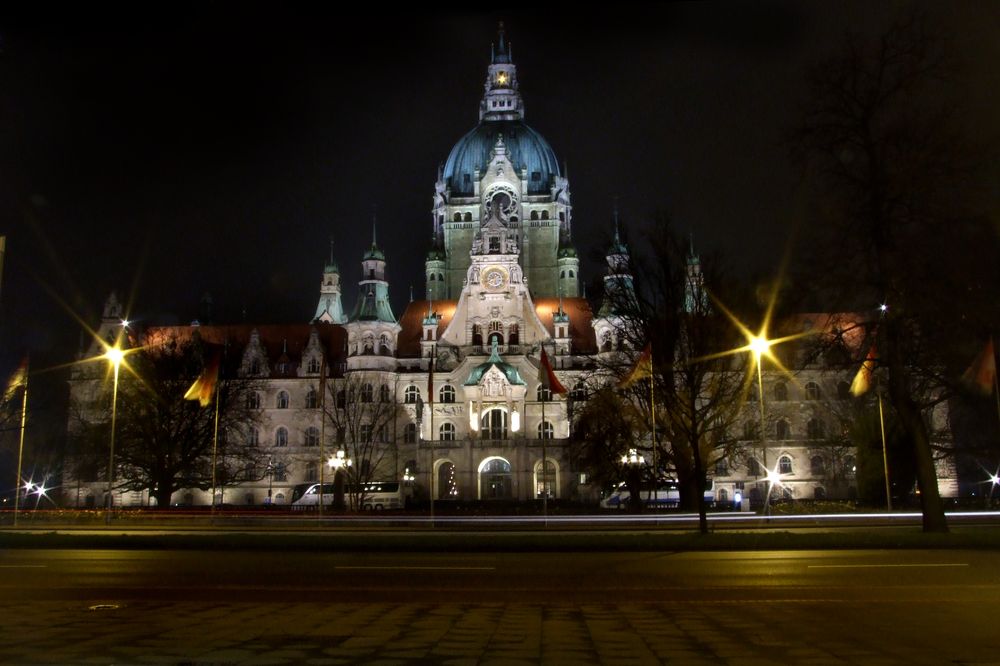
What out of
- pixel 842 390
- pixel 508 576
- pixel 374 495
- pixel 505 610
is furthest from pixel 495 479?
pixel 505 610

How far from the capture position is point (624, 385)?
46.9 meters

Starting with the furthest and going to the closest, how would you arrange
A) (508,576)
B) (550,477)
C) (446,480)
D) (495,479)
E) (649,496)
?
(446,480) → (550,477) → (495,479) → (649,496) → (508,576)

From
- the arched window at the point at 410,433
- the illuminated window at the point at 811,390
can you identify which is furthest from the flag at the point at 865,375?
the arched window at the point at 410,433

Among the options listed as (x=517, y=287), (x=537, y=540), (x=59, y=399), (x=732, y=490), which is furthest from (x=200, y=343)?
(x=537, y=540)

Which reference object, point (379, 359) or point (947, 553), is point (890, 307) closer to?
point (947, 553)

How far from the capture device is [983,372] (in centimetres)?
3566

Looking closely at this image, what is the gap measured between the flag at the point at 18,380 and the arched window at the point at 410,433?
3712 cm

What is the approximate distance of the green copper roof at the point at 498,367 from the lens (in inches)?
3445

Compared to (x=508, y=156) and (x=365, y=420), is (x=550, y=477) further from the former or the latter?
(x=508, y=156)

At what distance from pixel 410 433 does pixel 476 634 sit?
271 ft

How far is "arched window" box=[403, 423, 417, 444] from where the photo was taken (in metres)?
92.2

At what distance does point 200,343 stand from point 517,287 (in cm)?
3183

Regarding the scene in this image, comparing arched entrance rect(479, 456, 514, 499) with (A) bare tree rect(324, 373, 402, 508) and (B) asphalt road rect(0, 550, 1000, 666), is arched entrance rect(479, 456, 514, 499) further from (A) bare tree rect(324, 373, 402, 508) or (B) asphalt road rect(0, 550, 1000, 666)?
(B) asphalt road rect(0, 550, 1000, 666)

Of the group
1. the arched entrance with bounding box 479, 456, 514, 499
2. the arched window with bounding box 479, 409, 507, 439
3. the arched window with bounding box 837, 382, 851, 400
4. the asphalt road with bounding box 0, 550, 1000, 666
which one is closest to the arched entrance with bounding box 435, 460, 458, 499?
the arched entrance with bounding box 479, 456, 514, 499
